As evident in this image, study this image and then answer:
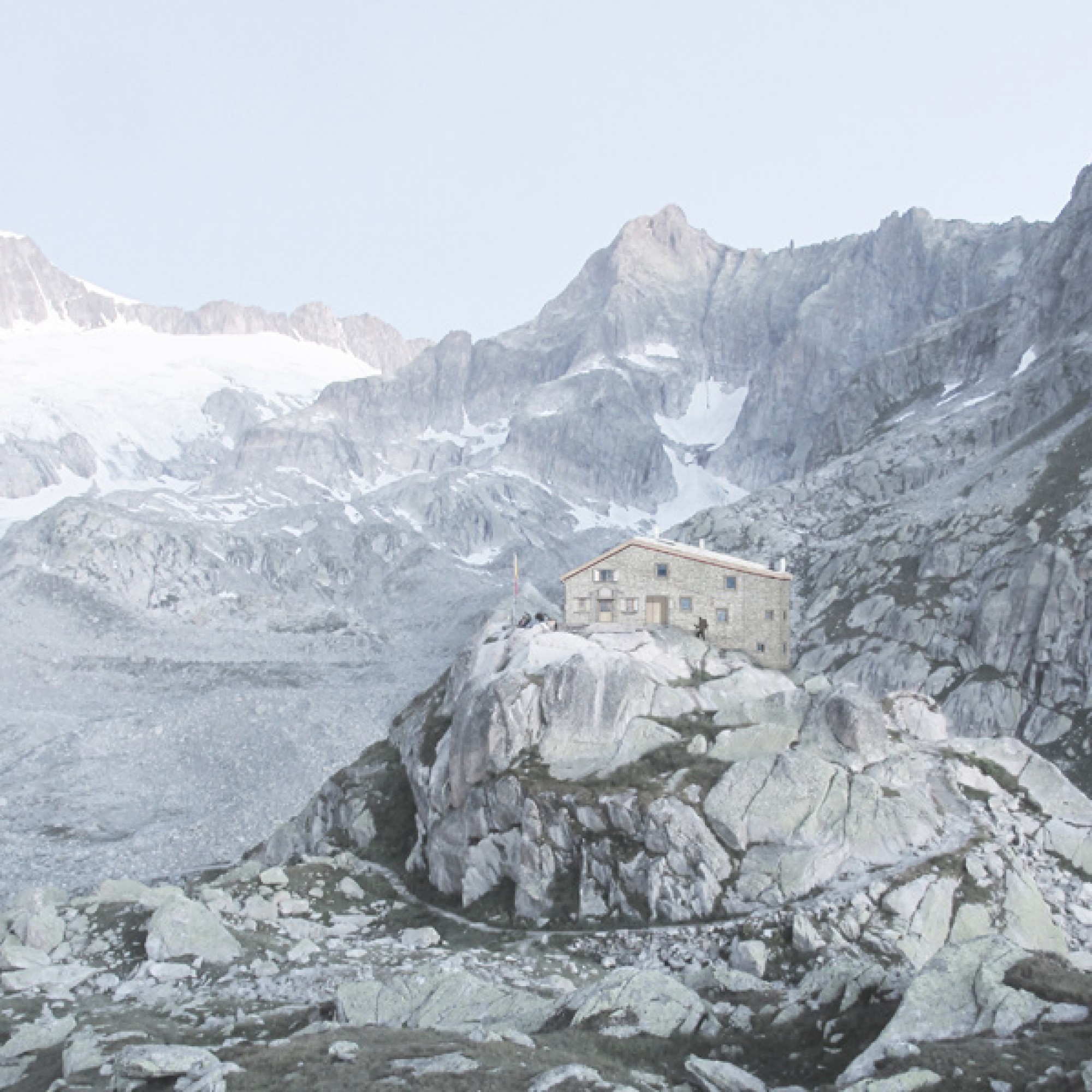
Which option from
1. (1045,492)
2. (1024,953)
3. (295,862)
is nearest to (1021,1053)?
(1024,953)

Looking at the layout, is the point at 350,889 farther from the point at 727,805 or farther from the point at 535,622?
the point at 535,622

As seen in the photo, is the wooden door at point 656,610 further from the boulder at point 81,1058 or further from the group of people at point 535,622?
the boulder at point 81,1058

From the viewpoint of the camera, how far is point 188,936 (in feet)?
114

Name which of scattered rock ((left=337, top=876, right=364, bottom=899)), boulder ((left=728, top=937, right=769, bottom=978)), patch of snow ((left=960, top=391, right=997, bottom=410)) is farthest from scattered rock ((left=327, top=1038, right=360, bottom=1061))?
patch of snow ((left=960, top=391, right=997, bottom=410))

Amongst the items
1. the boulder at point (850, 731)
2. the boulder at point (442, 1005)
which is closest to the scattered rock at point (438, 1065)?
the boulder at point (442, 1005)

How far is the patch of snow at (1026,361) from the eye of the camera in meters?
154

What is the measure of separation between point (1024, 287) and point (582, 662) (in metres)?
165

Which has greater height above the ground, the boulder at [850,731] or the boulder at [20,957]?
the boulder at [850,731]

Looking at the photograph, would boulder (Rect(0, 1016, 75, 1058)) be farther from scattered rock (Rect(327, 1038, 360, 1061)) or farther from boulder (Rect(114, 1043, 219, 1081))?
scattered rock (Rect(327, 1038, 360, 1061))

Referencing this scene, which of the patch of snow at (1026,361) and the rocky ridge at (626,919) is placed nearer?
the rocky ridge at (626,919)

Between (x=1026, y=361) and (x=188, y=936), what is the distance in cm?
16639

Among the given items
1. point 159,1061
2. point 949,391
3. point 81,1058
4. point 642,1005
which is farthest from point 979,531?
point 81,1058

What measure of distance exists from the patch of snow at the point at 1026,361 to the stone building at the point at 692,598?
406 ft

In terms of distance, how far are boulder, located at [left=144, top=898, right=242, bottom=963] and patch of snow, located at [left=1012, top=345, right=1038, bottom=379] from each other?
15789 centimetres
